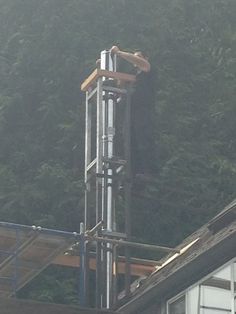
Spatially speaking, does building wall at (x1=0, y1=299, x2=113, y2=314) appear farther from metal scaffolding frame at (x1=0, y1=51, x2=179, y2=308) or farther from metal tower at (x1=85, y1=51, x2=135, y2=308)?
metal tower at (x1=85, y1=51, x2=135, y2=308)

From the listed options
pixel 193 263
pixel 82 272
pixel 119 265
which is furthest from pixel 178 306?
pixel 119 265

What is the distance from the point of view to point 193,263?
14.5 meters

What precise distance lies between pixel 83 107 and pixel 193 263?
51.4 feet

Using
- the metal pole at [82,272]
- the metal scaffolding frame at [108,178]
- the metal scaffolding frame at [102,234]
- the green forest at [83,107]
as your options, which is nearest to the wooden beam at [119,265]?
the metal scaffolding frame at [102,234]

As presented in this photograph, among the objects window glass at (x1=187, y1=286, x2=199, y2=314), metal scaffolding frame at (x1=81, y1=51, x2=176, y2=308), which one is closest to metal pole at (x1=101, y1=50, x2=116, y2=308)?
metal scaffolding frame at (x1=81, y1=51, x2=176, y2=308)

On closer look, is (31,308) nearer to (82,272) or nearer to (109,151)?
(82,272)

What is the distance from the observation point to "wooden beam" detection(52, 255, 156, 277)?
57.2ft

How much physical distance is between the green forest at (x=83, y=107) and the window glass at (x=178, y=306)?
351 inches

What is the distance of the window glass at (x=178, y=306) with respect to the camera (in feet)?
50.9

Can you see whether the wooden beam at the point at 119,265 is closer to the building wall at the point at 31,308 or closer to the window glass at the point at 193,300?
the window glass at the point at 193,300

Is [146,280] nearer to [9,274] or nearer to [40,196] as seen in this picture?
[9,274]

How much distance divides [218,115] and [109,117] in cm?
1313

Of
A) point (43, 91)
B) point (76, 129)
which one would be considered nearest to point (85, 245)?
point (76, 129)

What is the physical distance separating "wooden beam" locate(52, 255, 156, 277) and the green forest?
22.0ft
